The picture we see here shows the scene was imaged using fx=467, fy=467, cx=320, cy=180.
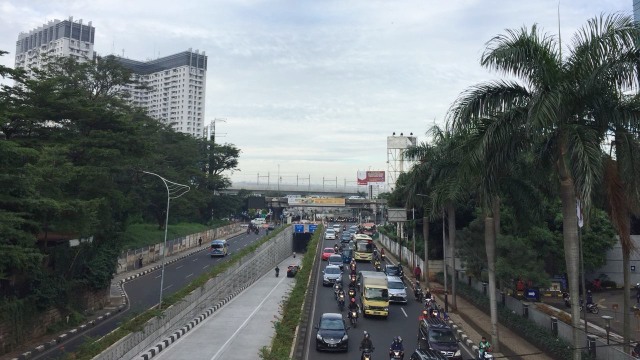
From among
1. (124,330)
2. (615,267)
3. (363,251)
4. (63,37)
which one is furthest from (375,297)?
(63,37)

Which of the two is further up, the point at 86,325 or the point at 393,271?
the point at 393,271

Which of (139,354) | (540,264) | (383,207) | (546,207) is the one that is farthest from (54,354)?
(383,207)

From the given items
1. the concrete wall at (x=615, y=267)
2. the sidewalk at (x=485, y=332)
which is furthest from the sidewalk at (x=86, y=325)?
the concrete wall at (x=615, y=267)

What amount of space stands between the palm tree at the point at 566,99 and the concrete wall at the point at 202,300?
48.8ft

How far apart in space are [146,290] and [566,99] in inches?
1357

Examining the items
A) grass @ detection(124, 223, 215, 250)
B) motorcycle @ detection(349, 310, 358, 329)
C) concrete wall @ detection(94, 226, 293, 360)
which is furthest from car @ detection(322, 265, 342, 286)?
grass @ detection(124, 223, 215, 250)

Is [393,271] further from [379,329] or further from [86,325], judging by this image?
[86,325]

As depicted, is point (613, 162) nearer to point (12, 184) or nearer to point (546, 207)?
point (12, 184)

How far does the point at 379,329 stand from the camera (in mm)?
24984

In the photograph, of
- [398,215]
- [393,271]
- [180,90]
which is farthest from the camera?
[180,90]

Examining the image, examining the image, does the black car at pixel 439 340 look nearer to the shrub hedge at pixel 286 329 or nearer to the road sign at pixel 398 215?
the shrub hedge at pixel 286 329

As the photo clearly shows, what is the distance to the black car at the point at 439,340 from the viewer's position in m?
19.1

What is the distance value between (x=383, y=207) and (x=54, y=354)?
85.5 metres

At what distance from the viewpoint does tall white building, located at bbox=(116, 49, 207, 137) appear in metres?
175
